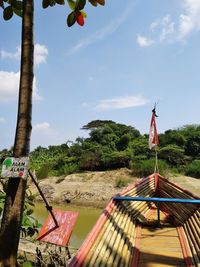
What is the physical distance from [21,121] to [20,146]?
0.63 ft

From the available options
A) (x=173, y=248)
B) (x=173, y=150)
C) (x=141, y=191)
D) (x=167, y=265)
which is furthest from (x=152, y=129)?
(x=173, y=150)

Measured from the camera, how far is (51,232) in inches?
199

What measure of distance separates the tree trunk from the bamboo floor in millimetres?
2156

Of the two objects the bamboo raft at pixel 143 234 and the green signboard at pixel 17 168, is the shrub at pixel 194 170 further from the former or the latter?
the green signboard at pixel 17 168

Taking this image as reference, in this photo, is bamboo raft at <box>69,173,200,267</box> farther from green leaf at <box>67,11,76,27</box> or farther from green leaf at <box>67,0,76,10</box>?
green leaf at <box>67,0,76,10</box>

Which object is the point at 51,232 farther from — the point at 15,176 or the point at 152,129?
the point at 152,129

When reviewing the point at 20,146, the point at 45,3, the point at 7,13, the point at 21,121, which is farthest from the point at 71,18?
the point at 20,146

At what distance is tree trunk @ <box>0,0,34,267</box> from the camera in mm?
2520

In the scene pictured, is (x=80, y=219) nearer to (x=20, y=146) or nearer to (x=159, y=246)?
(x=159, y=246)

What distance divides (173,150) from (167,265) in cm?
2027

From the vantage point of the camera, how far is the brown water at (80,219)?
1088 centimetres

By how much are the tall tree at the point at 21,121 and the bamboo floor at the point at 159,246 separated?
217cm

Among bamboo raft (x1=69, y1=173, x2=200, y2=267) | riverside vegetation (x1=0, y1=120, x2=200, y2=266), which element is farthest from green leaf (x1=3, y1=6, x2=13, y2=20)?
riverside vegetation (x1=0, y1=120, x2=200, y2=266)

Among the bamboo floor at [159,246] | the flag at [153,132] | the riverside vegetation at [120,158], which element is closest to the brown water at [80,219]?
the riverside vegetation at [120,158]
